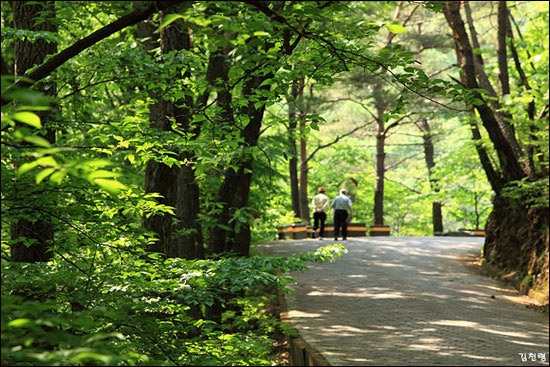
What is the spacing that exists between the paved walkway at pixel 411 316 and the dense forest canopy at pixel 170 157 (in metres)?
1.08

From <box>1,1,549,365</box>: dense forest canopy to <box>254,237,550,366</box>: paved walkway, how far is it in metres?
1.08

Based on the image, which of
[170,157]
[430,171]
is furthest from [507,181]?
[430,171]

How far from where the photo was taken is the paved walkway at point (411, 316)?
25.5 feet

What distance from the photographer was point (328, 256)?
4633 millimetres

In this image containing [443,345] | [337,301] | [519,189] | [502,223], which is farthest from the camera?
[502,223]

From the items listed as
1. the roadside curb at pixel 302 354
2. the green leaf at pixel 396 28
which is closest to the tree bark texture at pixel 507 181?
the roadside curb at pixel 302 354

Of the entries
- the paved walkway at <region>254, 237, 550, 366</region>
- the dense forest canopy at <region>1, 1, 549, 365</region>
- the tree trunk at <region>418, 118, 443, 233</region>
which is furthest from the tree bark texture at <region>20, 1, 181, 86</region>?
the tree trunk at <region>418, 118, 443, 233</region>

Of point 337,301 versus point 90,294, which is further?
point 337,301

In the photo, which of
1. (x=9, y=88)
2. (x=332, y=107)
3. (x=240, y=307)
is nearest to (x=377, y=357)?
(x=240, y=307)

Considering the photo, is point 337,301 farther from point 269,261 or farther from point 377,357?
point 269,261

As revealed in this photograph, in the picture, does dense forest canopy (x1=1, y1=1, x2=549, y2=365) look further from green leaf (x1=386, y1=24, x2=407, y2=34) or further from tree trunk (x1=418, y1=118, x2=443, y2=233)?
tree trunk (x1=418, y1=118, x2=443, y2=233)

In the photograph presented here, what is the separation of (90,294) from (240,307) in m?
7.64

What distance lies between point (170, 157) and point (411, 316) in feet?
22.5

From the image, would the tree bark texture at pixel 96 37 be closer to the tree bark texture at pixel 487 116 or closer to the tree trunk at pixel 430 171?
the tree bark texture at pixel 487 116
